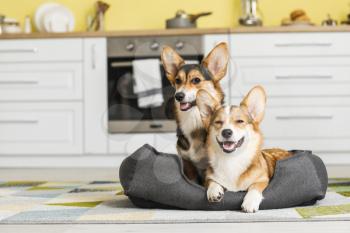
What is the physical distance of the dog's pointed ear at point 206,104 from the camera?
80.7 inches

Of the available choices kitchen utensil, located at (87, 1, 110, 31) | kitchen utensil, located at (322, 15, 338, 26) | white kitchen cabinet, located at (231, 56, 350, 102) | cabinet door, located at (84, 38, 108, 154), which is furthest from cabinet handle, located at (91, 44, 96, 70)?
kitchen utensil, located at (322, 15, 338, 26)

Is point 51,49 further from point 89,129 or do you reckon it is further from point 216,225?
point 216,225

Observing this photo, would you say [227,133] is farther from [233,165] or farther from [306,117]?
[306,117]

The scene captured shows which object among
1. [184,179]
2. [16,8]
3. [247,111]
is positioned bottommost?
[184,179]

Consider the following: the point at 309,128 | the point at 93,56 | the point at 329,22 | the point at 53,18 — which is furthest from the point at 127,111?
the point at 329,22

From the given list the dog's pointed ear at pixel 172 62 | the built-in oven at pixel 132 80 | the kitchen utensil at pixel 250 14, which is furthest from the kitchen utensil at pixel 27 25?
the dog's pointed ear at pixel 172 62

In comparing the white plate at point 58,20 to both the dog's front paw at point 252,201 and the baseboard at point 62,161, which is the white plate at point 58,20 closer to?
the baseboard at point 62,161

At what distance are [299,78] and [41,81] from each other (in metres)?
1.89

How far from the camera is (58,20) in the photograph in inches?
191

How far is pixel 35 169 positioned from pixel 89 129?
1.64 ft

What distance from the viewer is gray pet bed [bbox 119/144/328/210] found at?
208 centimetres

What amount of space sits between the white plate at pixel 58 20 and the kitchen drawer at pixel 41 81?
0.49 metres

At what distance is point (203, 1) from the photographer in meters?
4.98

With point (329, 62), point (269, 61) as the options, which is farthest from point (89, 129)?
point (329, 62)
